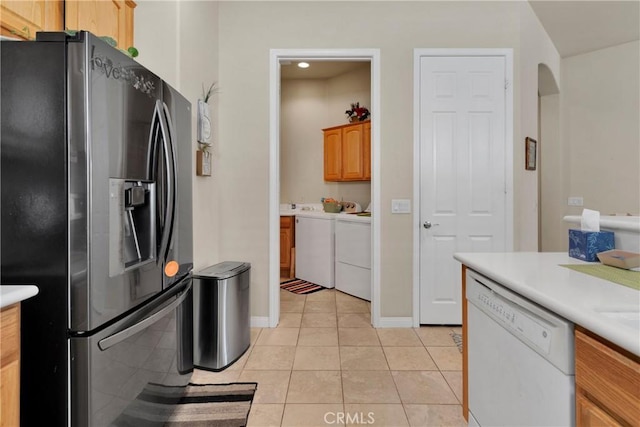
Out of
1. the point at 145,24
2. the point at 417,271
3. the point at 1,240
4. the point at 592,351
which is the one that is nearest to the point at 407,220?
the point at 417,271

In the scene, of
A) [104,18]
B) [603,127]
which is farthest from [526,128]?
[104,18]

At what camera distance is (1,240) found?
3.29ft

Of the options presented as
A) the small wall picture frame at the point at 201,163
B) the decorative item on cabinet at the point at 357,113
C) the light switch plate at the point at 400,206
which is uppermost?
the decorative item on cabinet at the point at 357,113

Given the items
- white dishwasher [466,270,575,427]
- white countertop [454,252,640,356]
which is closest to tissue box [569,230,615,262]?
white countertop [454,252,640,356]

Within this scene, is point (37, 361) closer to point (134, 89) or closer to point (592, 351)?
point (134, 89)

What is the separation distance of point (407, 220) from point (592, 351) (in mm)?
2086

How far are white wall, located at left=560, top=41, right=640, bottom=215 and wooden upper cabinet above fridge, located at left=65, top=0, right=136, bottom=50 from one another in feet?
16.4

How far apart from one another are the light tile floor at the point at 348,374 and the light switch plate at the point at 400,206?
1.03m

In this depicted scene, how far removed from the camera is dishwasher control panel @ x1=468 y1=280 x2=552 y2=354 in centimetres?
94

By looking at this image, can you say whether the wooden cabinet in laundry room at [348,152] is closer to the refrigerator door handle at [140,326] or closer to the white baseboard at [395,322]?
the white baseboard at [395,322]

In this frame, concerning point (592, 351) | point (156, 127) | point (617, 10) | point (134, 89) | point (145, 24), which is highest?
point (617, 10)

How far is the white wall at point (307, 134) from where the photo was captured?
16.4 feet

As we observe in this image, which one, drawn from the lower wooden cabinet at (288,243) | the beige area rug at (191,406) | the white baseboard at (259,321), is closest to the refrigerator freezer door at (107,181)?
the beige area rug at (191,406)

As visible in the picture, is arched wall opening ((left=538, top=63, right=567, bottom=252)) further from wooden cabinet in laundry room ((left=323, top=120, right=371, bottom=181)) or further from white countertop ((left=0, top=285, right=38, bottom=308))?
white countertop ((left=0, top=285, right=38, bottom=308))
